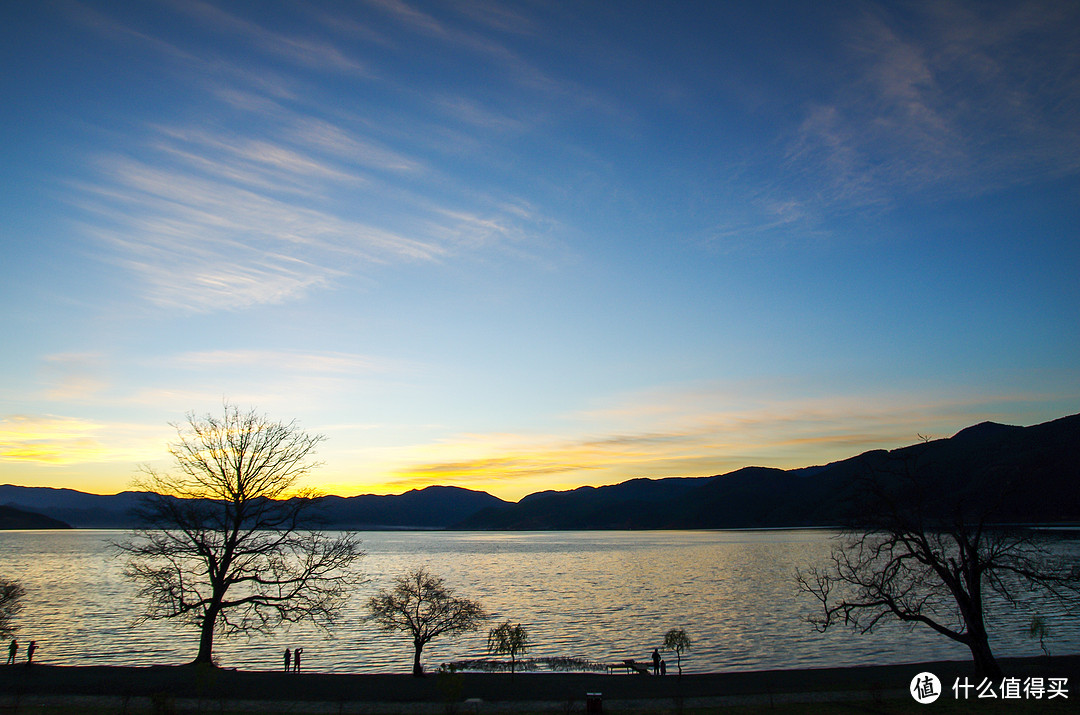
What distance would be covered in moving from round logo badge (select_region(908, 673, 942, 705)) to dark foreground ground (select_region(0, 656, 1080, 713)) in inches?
19.4

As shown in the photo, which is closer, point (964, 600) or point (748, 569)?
point (964, 600)

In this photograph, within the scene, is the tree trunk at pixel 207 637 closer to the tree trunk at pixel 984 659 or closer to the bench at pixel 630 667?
the bench at pixel 630 667

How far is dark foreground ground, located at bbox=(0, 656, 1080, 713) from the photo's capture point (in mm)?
28641

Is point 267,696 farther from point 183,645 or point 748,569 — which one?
point 748,569

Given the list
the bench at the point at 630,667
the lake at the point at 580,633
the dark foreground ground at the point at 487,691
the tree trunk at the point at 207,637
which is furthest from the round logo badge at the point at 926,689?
the tree trunk at the point at 207,637

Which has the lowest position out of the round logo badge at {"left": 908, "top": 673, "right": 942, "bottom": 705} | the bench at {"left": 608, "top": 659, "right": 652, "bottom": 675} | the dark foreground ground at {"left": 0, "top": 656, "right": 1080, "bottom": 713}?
the bench at {"left": 608, "top": 659, "right": 652, "bottom": 675}

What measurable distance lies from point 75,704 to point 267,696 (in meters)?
8.72

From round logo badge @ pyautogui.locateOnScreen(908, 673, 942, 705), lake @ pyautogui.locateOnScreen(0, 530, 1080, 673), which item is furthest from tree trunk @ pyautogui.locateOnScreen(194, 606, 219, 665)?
round logo badge @ pyautogui.locateOnScreen(908, 673, 942, 705)

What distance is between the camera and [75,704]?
99.6 ft

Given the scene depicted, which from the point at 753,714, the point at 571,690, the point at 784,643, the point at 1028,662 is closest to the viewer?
the point at 753,714

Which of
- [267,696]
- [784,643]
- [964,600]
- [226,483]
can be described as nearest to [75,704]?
[267,696]

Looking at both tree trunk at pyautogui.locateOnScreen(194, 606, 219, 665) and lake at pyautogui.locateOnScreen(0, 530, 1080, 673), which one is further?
lake at pyautogui.locateOnScreen(0, 530, 1080, 673)

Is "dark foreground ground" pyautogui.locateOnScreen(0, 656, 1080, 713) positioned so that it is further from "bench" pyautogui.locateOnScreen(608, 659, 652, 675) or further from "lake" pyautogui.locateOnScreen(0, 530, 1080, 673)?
"lake" pyautogui.locateOnScreen(0, 530, 1080, 673)

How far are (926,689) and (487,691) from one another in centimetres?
2328
